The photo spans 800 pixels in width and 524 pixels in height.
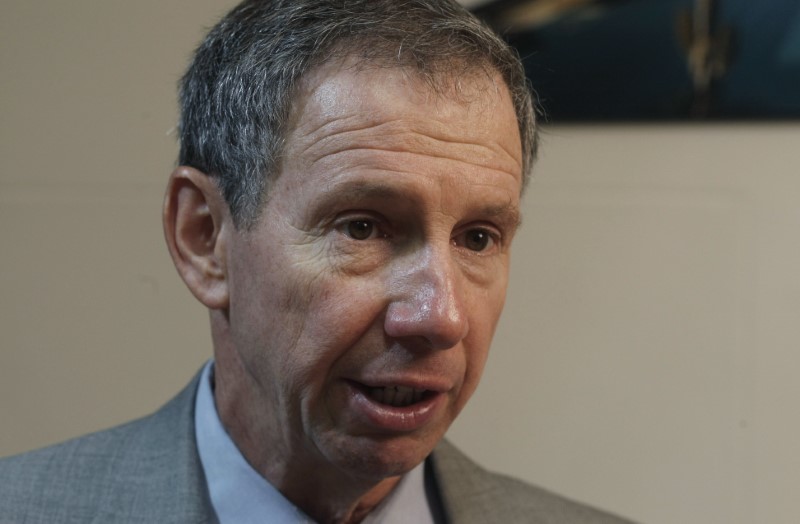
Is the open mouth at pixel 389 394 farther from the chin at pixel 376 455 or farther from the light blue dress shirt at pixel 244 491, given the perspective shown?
the light blue dress shirt at pixel 244 491

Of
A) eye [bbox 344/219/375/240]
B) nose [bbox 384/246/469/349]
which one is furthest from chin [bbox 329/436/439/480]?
eye [bbox 344/219/375/240]

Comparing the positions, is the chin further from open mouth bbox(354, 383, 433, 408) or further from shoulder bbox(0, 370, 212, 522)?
shoulder bbox(0, 370, 212, 522)

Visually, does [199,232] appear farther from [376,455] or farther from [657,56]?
[657,56]

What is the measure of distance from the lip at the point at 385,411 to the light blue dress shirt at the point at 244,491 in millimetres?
196

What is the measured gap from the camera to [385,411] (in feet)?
3.77

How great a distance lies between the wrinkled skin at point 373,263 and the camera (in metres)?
1.13

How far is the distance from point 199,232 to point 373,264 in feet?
0.89

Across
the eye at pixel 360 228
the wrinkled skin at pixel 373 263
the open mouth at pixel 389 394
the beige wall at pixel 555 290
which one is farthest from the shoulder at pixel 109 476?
the beige wall at pixel 555 290

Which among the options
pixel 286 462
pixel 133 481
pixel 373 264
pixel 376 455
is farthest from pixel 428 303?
pixel 133 481

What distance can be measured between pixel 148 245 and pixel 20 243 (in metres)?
0.27

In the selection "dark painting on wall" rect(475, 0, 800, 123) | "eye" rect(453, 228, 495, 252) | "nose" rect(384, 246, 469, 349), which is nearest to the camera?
"nose" rect(384, 246, 469, 349)

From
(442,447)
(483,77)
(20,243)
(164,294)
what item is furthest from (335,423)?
(20,243)

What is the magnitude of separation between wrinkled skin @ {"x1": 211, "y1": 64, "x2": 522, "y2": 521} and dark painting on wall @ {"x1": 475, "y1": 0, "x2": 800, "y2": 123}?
2.74ft

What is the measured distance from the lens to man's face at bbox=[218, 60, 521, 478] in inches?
44.6
